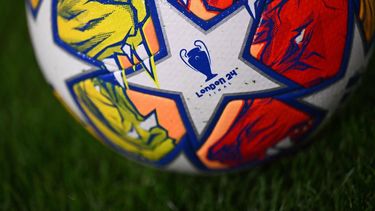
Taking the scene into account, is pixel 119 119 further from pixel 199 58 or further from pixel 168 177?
pixel 168 177

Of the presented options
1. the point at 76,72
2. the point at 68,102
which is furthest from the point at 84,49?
the point at 68,102

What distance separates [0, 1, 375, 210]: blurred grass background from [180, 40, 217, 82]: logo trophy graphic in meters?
0.57

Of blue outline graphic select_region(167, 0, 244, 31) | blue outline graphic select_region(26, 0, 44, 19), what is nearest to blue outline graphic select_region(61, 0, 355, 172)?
blue outline graphic select_region(167, 0, 244, 31)

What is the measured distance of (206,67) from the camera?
1504mm

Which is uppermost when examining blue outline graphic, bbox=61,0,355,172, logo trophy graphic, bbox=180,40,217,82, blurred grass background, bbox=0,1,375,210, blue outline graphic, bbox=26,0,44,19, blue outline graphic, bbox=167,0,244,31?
blue outline graphic, bbox=26,0,44,19

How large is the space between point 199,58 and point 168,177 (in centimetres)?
74

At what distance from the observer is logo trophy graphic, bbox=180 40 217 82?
1.49 metres

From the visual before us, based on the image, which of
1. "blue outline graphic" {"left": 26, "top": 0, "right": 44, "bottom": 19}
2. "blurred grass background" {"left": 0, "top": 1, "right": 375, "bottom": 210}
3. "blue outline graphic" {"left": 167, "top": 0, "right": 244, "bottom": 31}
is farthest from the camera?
"blurred grass background" {"left": 0, "top": 1, "right": 375, "bottom": 210}

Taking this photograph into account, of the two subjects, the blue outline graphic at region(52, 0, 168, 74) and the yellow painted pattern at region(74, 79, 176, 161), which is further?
the yellow painted pattern at region(74, 79, 176, 161)

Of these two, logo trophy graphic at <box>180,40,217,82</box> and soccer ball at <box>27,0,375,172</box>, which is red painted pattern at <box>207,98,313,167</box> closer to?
soccer ball at <box>27,0,375,172</box>

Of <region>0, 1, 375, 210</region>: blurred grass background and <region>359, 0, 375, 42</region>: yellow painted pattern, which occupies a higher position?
<region>359, 0, 375, 42</region>: yellow painted pattern

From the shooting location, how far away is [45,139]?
238 centimetres

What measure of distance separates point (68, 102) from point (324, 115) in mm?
760

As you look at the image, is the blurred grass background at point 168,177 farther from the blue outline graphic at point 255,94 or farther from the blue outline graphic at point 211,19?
the blue outline graphic at point 211,19
